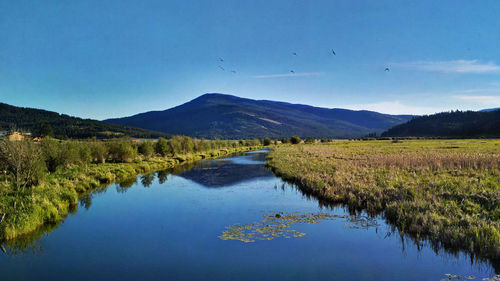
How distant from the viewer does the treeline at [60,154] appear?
60.7ft

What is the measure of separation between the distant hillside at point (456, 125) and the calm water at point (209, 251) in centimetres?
14731

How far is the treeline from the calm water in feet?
16.0

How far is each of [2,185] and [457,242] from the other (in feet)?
79.2

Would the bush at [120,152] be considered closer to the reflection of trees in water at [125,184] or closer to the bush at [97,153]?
the bush at [97,153]

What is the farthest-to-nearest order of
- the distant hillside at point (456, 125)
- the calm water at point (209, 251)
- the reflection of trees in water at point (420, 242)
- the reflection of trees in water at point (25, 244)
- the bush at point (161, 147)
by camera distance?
the distant hillside at point (456, 125) < the bush at point (161, 147) < the reflection of trees in water at point (25, 244) < the reflection of trees in water at point (420, 242) < the calm water at point (209, 251)

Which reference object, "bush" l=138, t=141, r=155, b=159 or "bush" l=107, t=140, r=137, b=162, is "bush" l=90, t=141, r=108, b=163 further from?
"bush" l=138, t=141, r=155, b=159

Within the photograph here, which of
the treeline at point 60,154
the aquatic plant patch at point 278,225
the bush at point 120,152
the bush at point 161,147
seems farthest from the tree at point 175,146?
the aquatic plant patch at point 278,225

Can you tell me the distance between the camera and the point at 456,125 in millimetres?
160625

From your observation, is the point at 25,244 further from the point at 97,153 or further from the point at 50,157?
the point at 97,153

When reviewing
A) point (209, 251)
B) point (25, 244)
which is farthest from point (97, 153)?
point (209, 251)

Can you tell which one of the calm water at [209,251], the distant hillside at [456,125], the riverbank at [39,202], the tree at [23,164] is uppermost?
the distant hillside at [456,125]

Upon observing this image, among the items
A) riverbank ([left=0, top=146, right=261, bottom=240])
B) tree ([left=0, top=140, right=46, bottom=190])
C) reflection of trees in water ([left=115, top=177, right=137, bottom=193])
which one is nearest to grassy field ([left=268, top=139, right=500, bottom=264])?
reflection of trees in water ([left=115, top=177, right=137, bottom=193])

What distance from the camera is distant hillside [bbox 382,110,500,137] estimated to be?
135337mm

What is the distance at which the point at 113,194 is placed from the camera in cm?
2228
